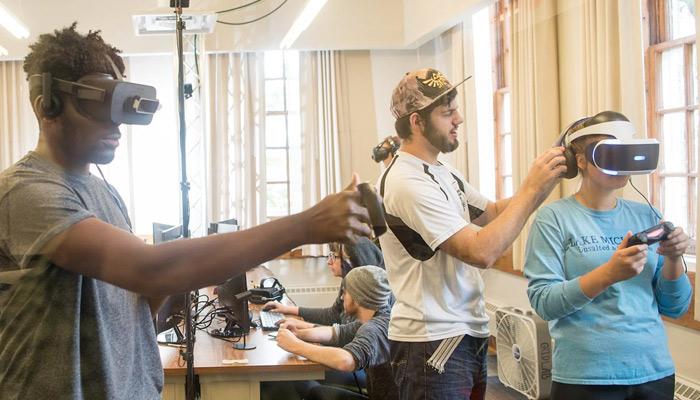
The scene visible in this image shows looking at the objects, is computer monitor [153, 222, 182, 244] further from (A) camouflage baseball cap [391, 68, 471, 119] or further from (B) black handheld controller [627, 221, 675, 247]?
(B) black handheld controller [627, 221, 675, 247]

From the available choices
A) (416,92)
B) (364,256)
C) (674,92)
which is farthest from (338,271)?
(674,92)

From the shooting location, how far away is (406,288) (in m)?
1.29

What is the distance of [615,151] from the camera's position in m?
1.25

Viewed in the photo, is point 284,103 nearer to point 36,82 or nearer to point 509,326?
point 36,82

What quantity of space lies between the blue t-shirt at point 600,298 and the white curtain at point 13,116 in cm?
91

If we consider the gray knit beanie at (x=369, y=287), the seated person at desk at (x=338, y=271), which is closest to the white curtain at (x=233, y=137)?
the seated person at desk at (x=338, y=271)

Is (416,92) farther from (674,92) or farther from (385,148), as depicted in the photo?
(674,92)

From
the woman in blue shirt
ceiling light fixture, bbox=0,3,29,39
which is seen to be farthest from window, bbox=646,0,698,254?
ceiling light fixture, bbox=0,3,29,39

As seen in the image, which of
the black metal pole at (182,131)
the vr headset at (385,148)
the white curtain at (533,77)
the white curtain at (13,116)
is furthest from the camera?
the white curtain at (533,77)

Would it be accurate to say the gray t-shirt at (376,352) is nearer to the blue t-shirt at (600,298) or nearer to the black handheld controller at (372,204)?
the blue t-shirt at (600,298)

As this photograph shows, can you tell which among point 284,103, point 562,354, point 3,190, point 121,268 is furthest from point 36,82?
point 562,354

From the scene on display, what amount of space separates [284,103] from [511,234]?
0.45 meters

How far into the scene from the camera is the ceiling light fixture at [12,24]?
0.90m

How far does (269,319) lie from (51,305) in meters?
1.68
